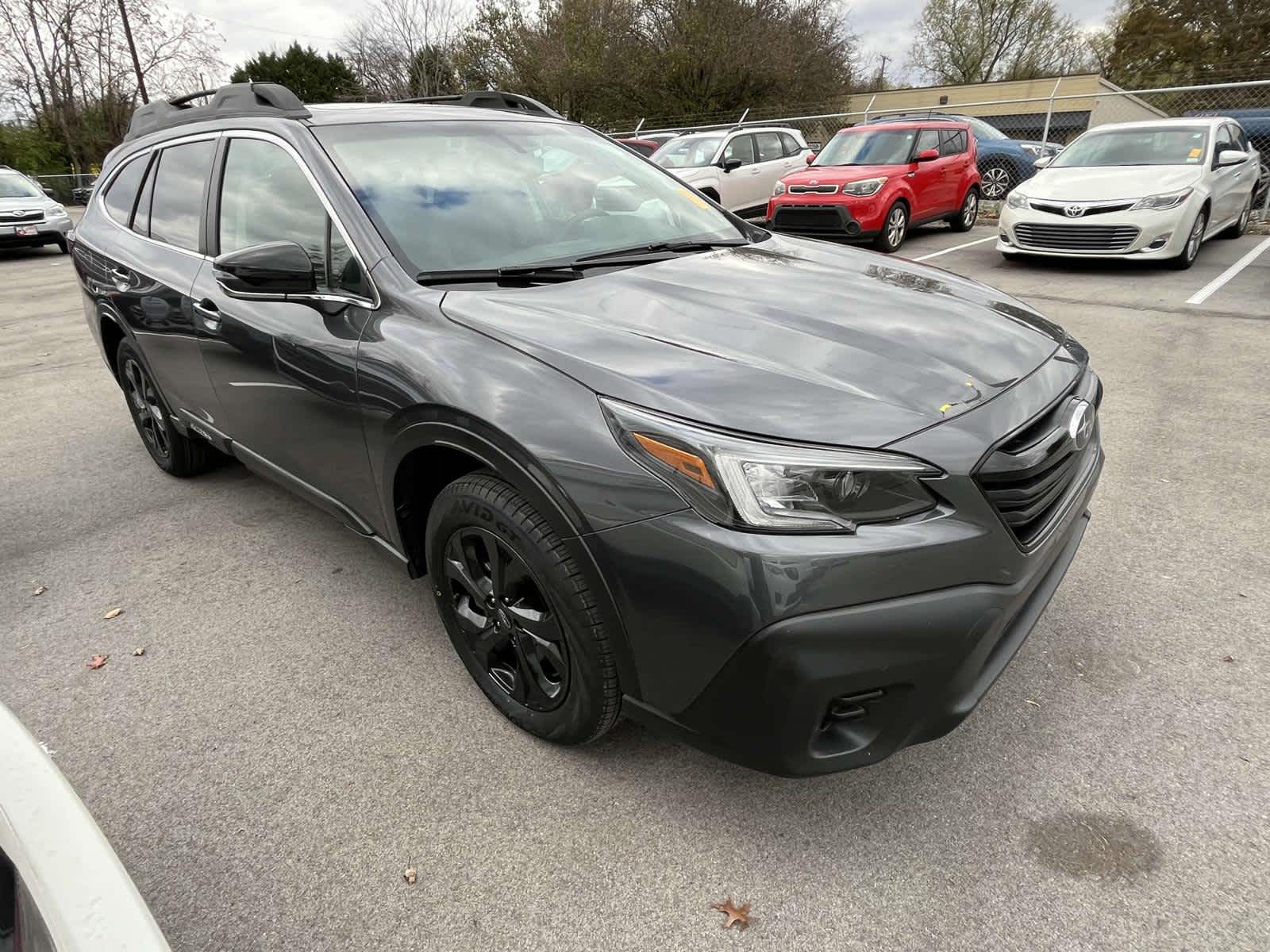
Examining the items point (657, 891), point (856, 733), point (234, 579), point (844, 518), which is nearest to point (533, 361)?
point (844, 518)

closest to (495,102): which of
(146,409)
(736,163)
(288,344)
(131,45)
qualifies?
(288,344)

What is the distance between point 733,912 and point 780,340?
138cm

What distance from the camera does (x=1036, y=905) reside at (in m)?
1.86

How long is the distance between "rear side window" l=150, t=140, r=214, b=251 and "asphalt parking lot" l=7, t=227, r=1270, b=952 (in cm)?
137

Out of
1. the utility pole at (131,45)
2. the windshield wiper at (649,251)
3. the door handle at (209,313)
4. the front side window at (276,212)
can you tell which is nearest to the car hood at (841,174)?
the windshield wiper at (649,251)

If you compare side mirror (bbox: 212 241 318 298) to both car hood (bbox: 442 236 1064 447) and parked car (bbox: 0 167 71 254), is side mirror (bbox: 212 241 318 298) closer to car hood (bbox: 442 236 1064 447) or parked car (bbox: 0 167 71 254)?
car hood (bbox: 442 236 1064 447)

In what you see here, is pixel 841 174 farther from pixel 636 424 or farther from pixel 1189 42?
pixel 1189 42

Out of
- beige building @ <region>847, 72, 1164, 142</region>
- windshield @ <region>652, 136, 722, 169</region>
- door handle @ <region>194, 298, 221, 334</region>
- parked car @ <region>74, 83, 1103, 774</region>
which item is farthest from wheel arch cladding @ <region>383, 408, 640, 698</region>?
beige building @ <region>847, 72, 1164, 142</region>

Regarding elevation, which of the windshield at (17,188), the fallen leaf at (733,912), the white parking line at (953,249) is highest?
the windshield at (17,188)

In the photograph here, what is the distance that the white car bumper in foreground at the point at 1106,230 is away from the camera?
8336 millimetres

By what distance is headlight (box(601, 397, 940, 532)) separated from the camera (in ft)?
5.63

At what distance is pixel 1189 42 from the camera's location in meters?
33.8

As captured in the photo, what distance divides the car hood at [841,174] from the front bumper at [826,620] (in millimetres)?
9296

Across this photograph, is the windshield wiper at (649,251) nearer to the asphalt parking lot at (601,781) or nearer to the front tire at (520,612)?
the front tire at (520,612)
